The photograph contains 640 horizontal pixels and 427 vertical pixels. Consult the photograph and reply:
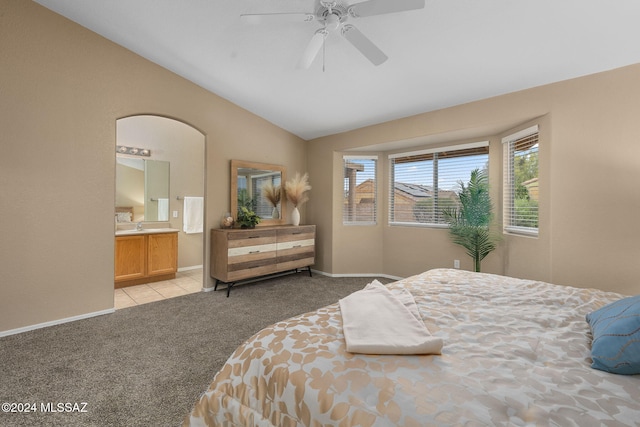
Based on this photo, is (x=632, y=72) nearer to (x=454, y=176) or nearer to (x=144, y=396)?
(x=454, y=176)

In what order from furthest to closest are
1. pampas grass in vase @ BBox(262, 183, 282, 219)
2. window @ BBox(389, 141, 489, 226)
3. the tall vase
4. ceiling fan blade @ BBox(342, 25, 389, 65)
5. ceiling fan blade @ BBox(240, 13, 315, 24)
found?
the tall vase → pampas grass in vase @ BBox(262, 183, 282, 219) → window @ BBox(389, 141, 489, 226) → ceiling fan blade @ BBox(342, 25, 389, 65) → ceiling fan blade @ BBox(240, 13, 315, 24)

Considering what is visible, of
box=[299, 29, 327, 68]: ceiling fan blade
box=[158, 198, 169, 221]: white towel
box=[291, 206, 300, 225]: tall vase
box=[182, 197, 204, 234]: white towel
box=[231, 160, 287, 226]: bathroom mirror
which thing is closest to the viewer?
box=[299, 29, 327, 68]: ceiling fan blade

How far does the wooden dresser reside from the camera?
12.1ft

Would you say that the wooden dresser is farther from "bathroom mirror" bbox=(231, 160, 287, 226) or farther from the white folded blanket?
the white folded blanket

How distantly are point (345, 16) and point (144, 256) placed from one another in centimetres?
409

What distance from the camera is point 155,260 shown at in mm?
4355

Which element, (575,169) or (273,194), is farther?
(273,194)

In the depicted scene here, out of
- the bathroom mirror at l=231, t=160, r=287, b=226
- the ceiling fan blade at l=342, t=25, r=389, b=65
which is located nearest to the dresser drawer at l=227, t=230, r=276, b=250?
the bathroom mirror at l=231, t=160, r=287, b=226

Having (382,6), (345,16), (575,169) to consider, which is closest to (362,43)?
(345,16)

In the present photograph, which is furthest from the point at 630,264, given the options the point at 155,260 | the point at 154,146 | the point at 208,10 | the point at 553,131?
the point at 154,146

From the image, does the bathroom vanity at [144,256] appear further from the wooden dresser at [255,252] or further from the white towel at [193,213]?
the wooden dresser at [255,252]

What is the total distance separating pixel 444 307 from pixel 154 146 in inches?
204

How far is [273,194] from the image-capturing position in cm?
463

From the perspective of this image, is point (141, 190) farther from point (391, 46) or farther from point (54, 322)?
point (391, 46)
